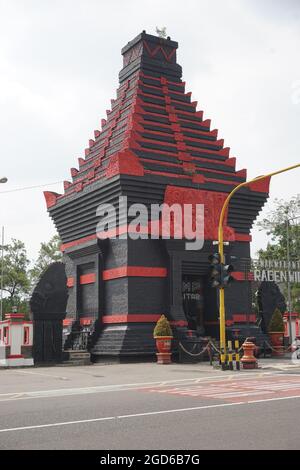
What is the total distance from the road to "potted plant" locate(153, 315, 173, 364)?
7.19 m

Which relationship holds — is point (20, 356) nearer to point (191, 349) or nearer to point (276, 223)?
point (191, 349)

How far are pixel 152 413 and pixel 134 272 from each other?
18766mm

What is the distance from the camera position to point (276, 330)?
33.2 meters

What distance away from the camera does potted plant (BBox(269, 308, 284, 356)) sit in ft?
108

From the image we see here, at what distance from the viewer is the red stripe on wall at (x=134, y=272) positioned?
97.6ft

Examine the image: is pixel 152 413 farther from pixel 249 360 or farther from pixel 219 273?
pixel 249 360

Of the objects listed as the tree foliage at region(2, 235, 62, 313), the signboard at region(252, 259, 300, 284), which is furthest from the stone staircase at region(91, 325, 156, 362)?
the tree foliage at region(2, 235, 62, 313)

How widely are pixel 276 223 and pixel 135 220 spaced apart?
30.8 meters

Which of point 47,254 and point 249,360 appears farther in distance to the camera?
point 47,254

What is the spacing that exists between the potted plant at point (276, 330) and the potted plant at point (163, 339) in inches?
310

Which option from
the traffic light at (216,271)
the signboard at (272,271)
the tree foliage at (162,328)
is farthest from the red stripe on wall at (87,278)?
the traffic light at (216,271)

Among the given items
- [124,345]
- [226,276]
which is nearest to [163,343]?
[124,345]

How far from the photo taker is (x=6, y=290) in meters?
68.5

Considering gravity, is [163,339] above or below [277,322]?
below
